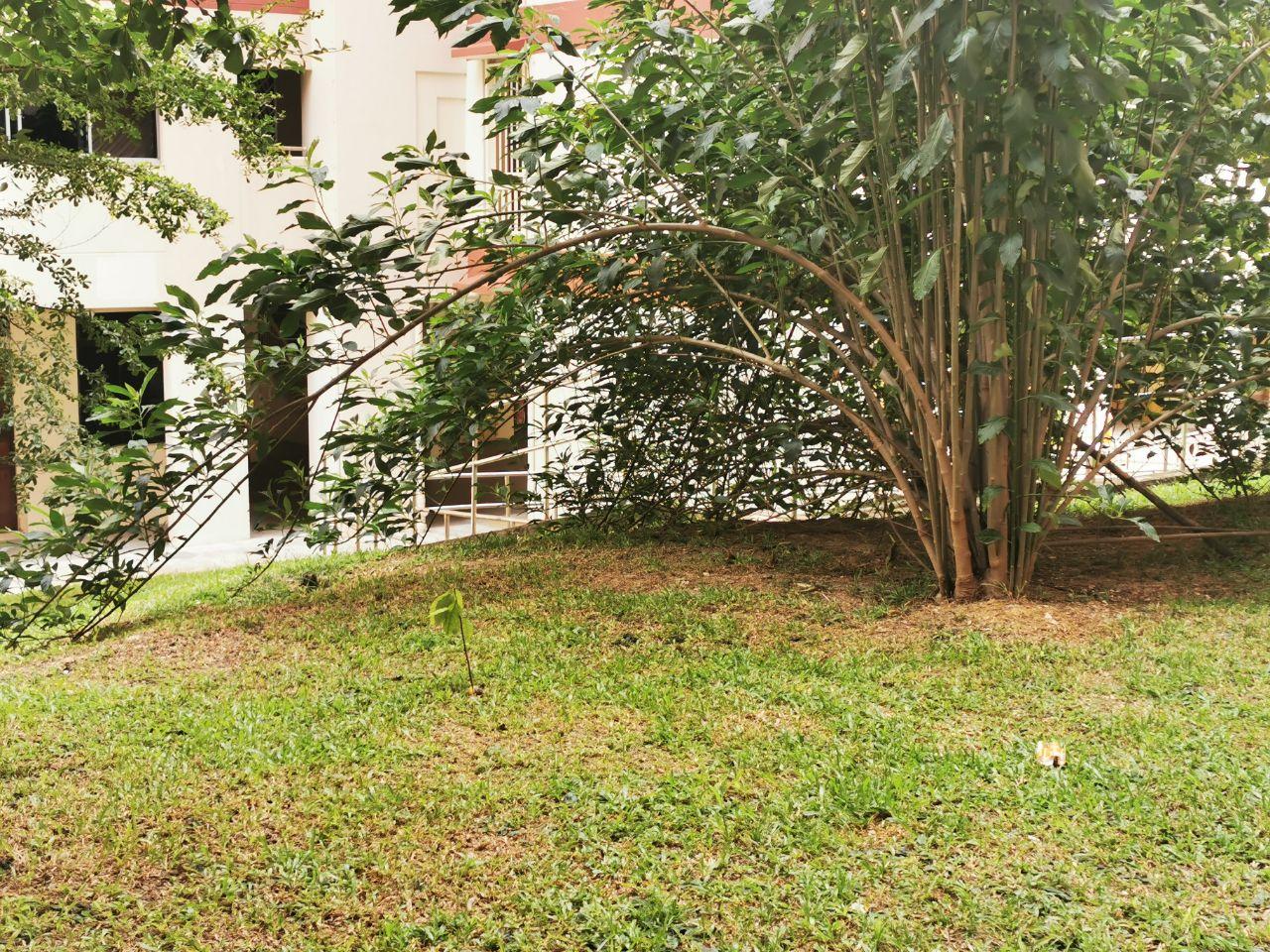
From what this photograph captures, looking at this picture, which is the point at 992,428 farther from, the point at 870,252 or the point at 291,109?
the point at 291,109

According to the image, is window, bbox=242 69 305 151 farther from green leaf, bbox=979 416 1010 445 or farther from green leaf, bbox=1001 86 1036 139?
green leaf, bbox=1001 86 1036 139

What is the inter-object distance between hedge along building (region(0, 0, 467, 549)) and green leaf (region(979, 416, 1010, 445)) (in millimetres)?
11290

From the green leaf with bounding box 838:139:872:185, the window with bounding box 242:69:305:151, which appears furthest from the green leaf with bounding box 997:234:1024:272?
the window with bounding box 242:69:305:151

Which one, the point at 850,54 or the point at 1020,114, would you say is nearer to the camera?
the point at 1020,114

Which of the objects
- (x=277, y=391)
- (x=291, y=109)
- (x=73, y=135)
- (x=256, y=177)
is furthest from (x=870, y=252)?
(x=291, y=109)

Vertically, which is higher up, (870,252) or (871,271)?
(870,252)

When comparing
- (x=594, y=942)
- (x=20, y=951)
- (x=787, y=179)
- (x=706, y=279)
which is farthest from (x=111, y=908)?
(x=706, y=279)

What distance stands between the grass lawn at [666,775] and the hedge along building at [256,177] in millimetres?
10371

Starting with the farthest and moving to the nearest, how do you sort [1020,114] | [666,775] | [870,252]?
1. [870,252]
2. [1020,114]
3. [666,775]

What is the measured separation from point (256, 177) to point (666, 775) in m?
13.7

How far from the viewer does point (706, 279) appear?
498cm

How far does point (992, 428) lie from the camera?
151 inches

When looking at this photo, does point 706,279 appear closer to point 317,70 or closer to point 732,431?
point 732,431

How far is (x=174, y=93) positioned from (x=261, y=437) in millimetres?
4745
